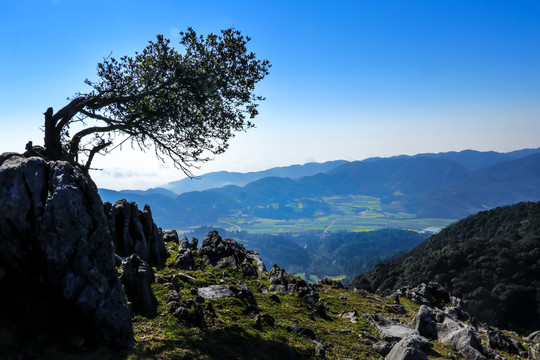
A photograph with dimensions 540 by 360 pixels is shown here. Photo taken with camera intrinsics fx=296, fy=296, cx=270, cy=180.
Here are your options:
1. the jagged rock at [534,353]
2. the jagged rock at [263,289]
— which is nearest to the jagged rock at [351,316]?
the jagged rock at [263,289]

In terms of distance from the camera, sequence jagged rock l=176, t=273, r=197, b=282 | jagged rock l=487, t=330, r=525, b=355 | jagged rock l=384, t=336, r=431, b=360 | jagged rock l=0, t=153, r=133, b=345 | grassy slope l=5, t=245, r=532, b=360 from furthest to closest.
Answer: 1. jagged rock l=487, t=330, r=525, b=355
2. jagged rock l=176, t=273, r=197, b=282
3. jagged rock l=384, t=336, r=431, b=360
4. grassy slope l=5, t=245, r=532, b=360
5. jagged rock l=0, t=153, r=133, b=345

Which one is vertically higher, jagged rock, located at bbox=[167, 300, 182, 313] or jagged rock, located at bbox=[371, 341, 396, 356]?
jagged rock, located at bbox=[167, 300, 182, 313]

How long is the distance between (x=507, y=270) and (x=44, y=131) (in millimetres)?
125610

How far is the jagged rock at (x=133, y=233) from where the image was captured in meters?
27.4

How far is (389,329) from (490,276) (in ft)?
327

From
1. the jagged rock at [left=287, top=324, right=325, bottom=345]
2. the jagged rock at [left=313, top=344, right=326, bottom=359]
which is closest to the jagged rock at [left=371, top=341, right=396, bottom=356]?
the jagged rock at [left=287, top=324, right=325, bottom=345]

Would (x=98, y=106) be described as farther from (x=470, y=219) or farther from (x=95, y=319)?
(x=470, y=219)

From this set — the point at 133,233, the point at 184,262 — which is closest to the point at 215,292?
the point at 184,262

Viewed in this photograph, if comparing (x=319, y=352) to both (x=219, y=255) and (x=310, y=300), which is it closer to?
(x=310, y=300)

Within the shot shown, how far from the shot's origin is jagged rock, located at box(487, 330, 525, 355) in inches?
966

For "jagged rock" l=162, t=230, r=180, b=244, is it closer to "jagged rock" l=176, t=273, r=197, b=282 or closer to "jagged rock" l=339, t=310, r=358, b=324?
"jagged rock" l=176, t=273, r=197, b=282

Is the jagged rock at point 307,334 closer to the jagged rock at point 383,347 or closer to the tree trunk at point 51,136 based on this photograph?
the jagged rock at point 383,347

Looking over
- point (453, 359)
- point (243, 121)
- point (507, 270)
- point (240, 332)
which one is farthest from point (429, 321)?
point (507, 270)

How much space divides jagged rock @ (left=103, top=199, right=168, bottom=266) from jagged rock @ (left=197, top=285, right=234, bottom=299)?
27.8 ft
